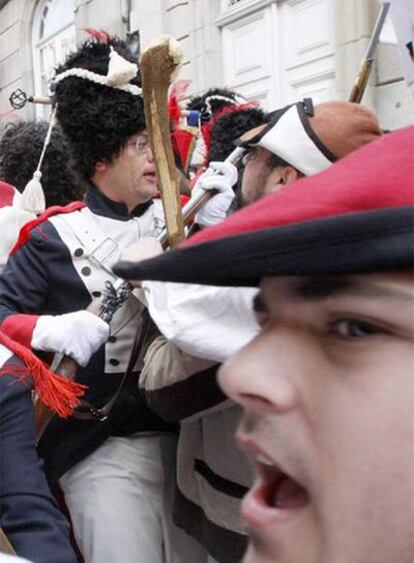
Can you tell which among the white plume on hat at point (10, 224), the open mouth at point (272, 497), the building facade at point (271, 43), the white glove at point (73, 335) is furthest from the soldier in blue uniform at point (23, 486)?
the building facade at point (271, 43)

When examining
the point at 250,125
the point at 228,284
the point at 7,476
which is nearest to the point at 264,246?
the point at 228,284

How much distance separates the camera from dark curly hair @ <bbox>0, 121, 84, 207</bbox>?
9.72ft

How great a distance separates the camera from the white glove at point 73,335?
5.15 feet

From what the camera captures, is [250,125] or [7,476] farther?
[250,125]

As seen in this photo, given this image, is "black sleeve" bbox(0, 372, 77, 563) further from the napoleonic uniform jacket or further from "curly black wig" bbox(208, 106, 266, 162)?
"curly black wig" bbox(208, 106, 266, 162)

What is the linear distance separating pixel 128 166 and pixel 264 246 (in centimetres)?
153

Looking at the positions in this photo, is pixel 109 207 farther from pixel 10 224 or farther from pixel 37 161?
pixel 37 161

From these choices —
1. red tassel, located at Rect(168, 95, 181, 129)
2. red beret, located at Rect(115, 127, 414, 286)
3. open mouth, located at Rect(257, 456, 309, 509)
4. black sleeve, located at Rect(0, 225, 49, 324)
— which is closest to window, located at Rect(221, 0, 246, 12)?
red tassel, located at Rect(168, 95, 181, 129)

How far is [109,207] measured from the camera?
1975mm

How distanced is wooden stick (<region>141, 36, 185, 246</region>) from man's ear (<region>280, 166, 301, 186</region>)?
25cm

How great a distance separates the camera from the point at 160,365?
135 cm

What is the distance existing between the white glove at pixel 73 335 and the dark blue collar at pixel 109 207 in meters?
0.43

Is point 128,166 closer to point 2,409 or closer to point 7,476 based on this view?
point 2,409

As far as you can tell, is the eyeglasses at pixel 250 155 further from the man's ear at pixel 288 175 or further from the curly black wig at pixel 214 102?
the curly black wig at pixel 214 102
